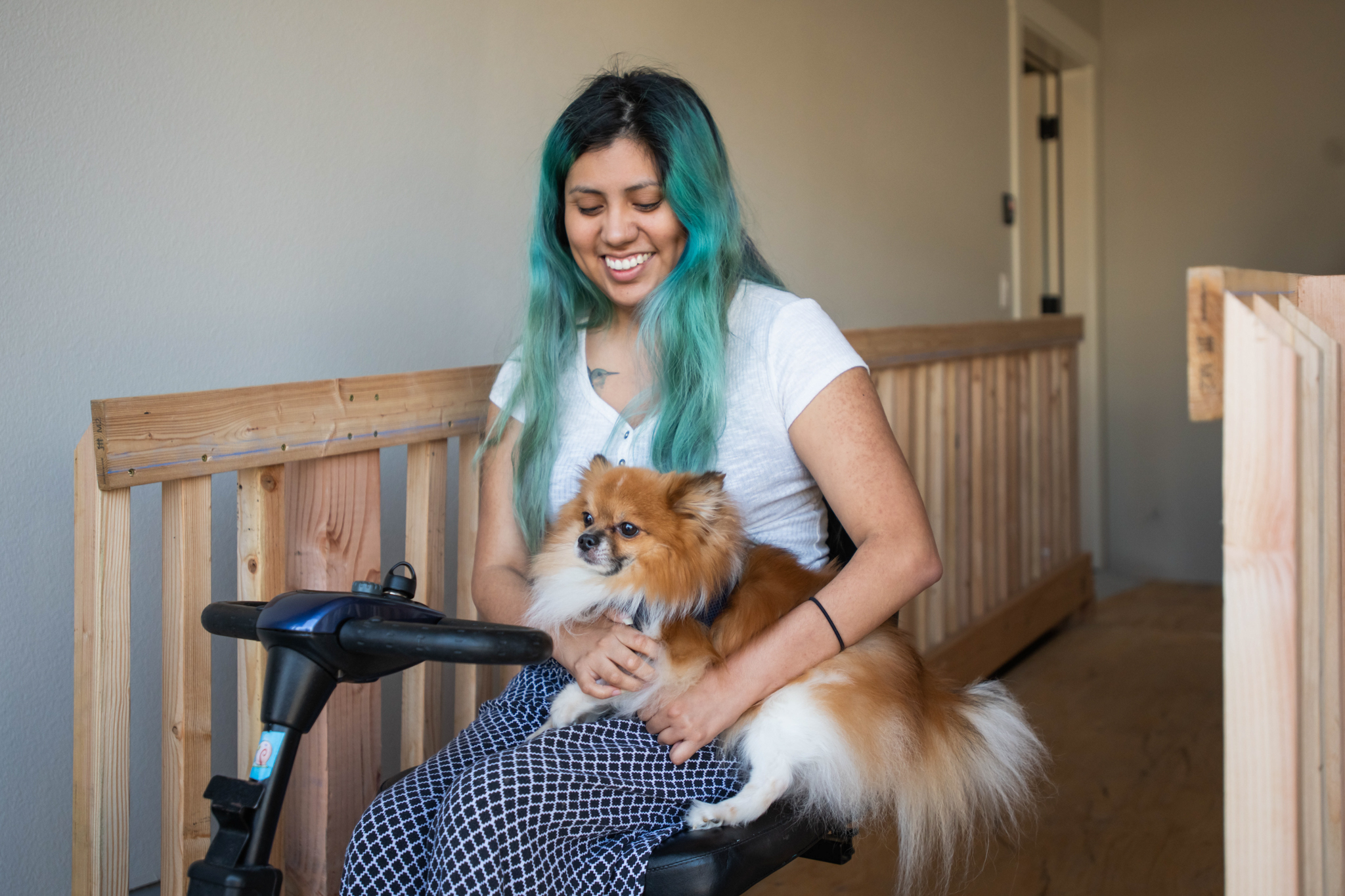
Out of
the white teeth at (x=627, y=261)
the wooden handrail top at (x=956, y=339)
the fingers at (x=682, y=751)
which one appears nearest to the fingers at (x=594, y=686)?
the fingers at (x=682, y=751)

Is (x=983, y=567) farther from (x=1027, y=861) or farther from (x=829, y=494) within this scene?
(x=829, y=494)

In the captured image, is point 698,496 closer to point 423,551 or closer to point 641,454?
point 641,454

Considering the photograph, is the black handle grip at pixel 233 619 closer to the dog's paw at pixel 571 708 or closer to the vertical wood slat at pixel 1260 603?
the dog's paw at pixel 571 708

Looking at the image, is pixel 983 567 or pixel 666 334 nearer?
pixel 666 334

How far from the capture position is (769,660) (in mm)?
1309

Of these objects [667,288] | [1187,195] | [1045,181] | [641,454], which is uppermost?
[1045,181]

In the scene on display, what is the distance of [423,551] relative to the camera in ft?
5.65

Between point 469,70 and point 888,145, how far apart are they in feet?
6.79

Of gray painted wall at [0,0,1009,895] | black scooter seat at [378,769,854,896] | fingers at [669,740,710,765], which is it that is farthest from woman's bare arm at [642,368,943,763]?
gray painted wall at [0,0,1009,895]

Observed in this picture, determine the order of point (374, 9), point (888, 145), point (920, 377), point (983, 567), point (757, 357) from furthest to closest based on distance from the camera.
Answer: point (888, 145) < point (983, 567) < point (920, 377) < point (374, 9) < point (757, 357)

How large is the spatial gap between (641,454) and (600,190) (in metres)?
0.39

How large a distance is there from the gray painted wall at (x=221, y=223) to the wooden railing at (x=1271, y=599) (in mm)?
1543

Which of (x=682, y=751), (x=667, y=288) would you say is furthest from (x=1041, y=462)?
(x=682, y=751)

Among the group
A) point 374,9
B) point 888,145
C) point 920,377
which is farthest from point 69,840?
point 888,145
